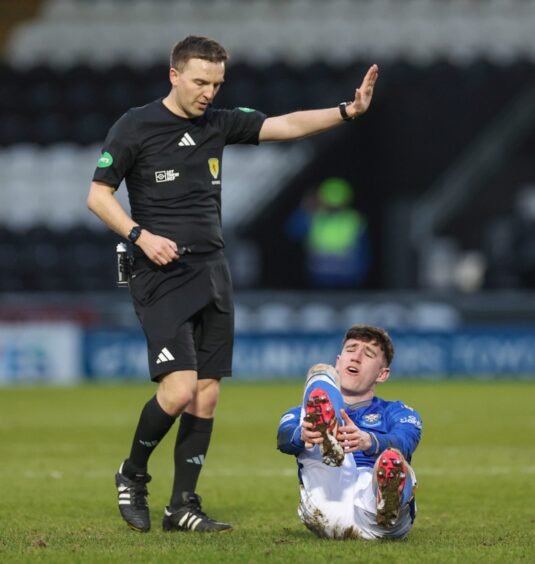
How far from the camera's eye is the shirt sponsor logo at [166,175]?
6.19 metres

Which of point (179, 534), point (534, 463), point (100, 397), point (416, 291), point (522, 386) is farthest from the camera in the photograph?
point (416, 291)

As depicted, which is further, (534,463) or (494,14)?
(494,14)

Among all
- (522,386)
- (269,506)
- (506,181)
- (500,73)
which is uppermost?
(500,73)

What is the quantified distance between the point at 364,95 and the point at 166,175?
37.7 inches

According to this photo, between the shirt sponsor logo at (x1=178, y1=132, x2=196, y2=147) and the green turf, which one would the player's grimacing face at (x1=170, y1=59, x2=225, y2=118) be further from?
the green turf

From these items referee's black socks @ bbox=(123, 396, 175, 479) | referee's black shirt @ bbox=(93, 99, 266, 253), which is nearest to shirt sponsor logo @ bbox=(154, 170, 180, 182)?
referee's black shirt @ bbox=(93, 99, 266, 253)

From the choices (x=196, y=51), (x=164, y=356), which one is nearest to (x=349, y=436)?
(x=164, y=356)

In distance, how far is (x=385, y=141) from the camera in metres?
23.0

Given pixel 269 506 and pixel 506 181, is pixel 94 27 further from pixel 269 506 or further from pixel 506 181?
pixel 269 506

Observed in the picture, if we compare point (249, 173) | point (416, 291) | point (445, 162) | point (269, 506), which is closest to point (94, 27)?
point (249, 173)

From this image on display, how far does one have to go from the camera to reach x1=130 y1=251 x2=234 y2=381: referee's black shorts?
6074 millimetres

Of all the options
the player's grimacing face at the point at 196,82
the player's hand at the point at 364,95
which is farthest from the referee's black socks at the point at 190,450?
the player's hand at the point at 364,95

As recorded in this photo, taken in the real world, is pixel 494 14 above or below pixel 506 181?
above

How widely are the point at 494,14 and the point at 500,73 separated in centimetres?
180
